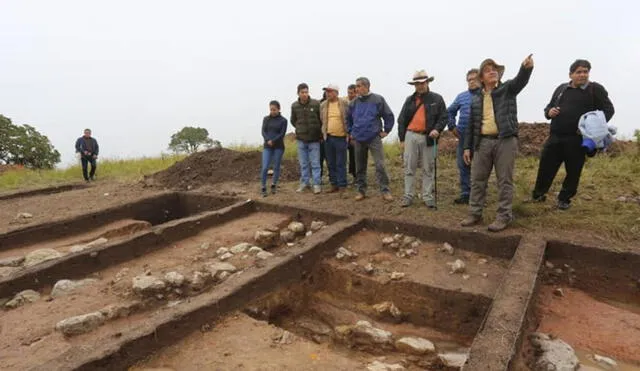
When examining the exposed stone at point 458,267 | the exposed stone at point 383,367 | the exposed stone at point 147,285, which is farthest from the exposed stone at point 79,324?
the exposed stone at point 458,267

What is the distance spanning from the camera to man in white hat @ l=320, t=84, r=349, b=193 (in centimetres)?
616

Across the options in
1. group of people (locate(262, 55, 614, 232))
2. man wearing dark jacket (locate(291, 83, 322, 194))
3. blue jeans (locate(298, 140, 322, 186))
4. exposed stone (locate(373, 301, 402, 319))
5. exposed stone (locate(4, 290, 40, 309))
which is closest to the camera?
exposed stone (locate(4, 290, 40, 309))

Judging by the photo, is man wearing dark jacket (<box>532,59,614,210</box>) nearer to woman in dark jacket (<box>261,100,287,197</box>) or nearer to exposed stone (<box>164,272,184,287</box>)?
woman in dark jacket (<box>261,100,287,197</box>)

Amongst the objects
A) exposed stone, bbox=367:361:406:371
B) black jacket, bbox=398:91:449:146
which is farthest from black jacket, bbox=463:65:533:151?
exposed stone, bbox=367:361:406:371

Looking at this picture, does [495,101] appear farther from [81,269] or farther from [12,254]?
[12,254]

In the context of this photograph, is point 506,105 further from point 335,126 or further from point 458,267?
point 335,126

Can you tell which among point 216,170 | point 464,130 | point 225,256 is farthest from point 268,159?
point 464,130

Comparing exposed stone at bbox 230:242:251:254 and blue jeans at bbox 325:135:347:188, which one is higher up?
blue jeans at bbox 325:135:347:188

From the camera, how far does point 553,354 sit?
2576 millimetres

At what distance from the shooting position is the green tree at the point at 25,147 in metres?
17.3

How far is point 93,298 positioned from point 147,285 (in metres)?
0.46

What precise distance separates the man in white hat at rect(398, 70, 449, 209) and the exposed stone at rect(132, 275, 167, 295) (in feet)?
10.3

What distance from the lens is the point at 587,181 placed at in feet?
19.3

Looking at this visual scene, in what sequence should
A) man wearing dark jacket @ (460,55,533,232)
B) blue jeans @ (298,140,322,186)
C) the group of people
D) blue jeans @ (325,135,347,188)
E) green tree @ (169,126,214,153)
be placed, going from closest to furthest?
1. man wearing dark jacket @ (460,55,533,232)
2. the group of people
3. blue jeans @ (325,135,347,188)
4. blue jeans @ (298,140,322,186)
5. green tree @ (169,126,214,153)
